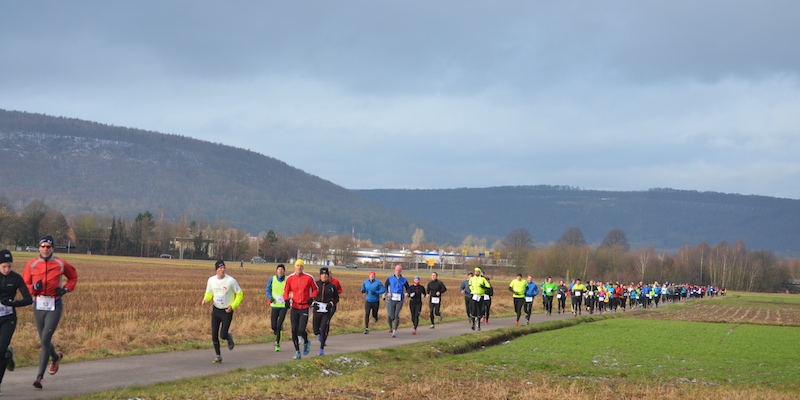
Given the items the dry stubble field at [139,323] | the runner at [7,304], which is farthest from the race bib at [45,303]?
the dry stubble field at [139,323]

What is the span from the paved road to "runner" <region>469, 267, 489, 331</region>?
546 cm

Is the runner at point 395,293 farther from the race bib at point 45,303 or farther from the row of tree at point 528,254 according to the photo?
the row of tree at point 528,254

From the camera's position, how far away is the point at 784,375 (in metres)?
18.5

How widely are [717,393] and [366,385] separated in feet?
20.4

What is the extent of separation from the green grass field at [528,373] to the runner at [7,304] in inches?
57.1

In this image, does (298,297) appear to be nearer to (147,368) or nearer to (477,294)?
(147,368)

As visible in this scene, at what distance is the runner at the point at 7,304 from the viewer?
38.9ft

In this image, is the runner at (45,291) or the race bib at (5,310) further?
the runner at (45,291)

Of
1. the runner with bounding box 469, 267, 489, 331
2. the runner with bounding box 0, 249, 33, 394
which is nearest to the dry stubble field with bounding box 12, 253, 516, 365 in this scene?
the runner with bounding box 469, 267, 489, 331

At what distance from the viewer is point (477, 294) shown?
28109mm

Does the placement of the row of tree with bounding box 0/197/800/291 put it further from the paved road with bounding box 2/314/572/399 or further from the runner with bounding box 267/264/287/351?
the runner with bounding box 267/264/287/351

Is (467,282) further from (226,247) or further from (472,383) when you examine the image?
(226,247)

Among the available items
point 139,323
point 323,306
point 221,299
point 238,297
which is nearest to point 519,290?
point 139,323

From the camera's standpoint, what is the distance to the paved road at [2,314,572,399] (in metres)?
12.7
